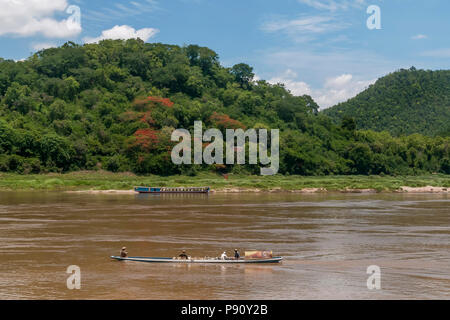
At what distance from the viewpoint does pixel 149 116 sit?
→ 77.9 m

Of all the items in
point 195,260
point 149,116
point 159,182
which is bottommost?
point 195,260

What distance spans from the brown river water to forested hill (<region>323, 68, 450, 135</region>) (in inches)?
3327

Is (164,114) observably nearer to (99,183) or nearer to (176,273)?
(99,183)

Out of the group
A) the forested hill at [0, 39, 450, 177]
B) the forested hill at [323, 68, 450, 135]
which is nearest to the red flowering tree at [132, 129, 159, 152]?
the forested hill at [0, 39, 450, 177]

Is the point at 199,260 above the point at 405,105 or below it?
below

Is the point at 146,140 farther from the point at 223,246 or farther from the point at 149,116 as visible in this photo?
the point at 223,246

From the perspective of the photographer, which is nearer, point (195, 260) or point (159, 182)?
point (195, 260)

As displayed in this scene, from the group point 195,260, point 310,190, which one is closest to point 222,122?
point 310,190

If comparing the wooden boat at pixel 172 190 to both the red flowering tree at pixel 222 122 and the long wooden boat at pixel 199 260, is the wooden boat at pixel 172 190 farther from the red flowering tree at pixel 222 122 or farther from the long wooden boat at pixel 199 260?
the long wooden boat at pixel 199 260

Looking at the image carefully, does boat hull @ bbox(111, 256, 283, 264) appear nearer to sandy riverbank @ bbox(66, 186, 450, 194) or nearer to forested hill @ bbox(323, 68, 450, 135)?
sandy riverbank @ bbox(66, 186, 450, 194)

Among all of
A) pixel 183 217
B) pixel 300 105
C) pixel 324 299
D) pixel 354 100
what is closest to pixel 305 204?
pixel 183 217

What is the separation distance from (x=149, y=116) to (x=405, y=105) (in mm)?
80708

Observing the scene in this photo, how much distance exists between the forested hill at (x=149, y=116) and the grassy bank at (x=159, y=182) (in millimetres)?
2490

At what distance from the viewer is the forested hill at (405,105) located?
130 meters
